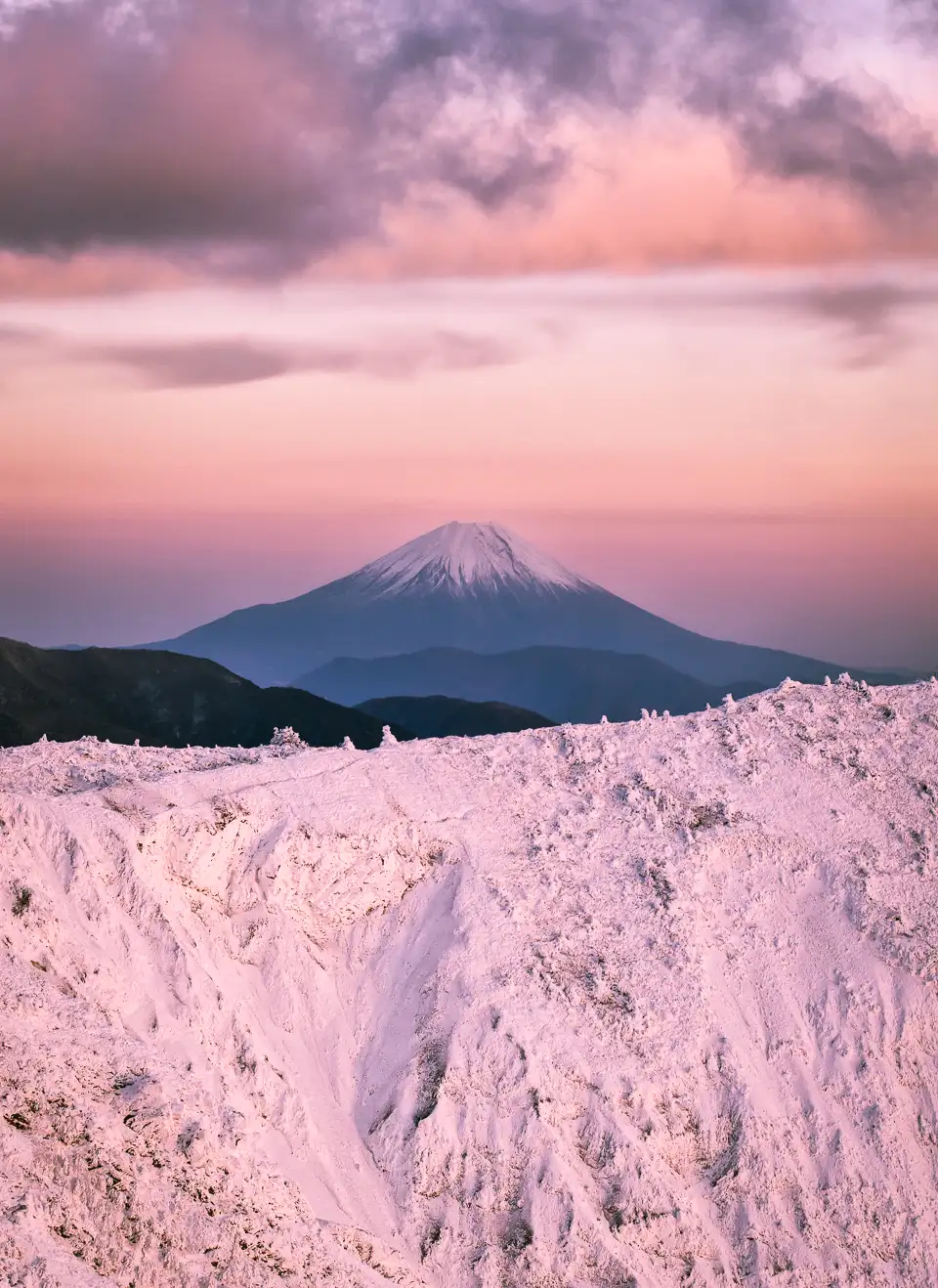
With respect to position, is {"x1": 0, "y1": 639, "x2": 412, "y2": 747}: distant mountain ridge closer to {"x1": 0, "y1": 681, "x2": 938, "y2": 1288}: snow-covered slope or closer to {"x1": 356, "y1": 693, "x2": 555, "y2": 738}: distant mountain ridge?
{"x1": 356, "y1": 693, "x2": 555, "y2": 738}: distant mountain ridge

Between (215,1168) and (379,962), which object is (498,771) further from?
(215,1168)

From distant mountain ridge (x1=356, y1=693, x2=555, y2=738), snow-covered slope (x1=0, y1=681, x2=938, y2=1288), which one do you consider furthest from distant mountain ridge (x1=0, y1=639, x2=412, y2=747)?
snow-covered slope (x1=0, y1=681, x2=938, y2=1288)

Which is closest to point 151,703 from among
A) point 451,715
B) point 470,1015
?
point 451,715

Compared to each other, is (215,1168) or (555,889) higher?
(555,889)

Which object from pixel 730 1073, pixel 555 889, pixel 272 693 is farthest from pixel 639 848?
pixel 272 693

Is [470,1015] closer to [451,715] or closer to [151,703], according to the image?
[151,703]

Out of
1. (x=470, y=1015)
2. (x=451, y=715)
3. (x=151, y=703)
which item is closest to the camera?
(x=470, y=1015)
